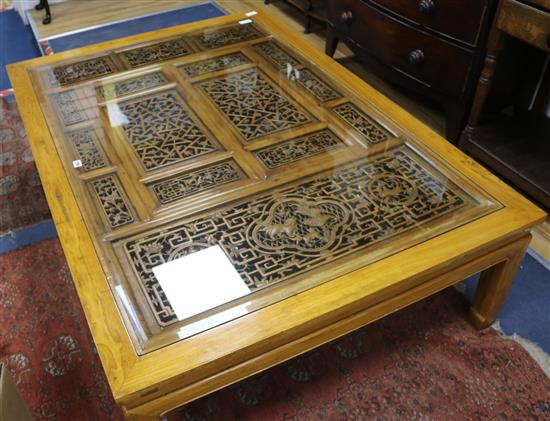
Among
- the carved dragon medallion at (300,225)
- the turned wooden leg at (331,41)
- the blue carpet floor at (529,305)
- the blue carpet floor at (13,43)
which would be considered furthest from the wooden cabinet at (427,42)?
the blue carpet floor at (13,43)

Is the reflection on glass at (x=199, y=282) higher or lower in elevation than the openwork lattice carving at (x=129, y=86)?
lower

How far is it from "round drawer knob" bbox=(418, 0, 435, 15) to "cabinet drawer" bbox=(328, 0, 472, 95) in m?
0.08

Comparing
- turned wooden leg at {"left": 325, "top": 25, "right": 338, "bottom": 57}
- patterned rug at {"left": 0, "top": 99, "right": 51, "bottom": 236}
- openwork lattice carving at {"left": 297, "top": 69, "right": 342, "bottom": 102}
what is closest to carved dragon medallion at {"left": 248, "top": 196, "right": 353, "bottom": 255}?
openwork lattice carving at {"left": 297, "top": 69, "right": 342, "bottom": 102}

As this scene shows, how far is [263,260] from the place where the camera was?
3.19 feet

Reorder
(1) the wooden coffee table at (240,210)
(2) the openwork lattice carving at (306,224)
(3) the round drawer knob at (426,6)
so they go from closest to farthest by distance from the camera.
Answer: (1) the wooden coffee table at (240,210) → (2) the openwork lattice carving at (306,224) → (3) the round drawer knob at (426,6)

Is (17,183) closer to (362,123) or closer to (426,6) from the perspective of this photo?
(362,123)

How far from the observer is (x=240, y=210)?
1081mm

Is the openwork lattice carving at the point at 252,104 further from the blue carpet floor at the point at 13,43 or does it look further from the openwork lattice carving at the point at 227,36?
the blue carpet floor at the point at 13,43

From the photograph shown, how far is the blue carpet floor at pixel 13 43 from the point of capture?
8.11 feet

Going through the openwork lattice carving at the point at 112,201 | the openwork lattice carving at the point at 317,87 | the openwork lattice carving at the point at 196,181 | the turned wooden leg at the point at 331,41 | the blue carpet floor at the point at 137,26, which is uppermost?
the openwork lattice carving at the point at 317,87

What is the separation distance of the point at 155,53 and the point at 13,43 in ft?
4.73

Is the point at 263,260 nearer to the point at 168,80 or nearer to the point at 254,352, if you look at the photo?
the point at 254,352

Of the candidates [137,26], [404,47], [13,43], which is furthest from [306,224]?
[13,43]

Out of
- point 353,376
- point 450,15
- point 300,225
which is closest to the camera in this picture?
point 300,225
